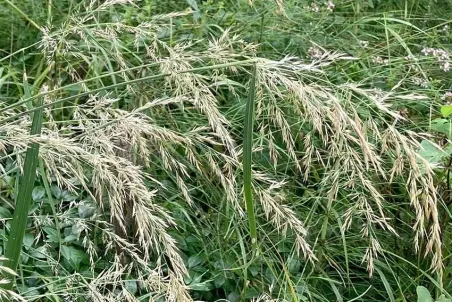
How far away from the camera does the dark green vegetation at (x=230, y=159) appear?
4.27 ft

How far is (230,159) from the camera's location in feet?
4.85

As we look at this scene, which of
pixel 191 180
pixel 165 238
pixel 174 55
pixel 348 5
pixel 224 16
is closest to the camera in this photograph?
pixel 165 238

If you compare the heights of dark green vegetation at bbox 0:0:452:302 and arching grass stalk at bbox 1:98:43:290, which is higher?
arching grass stalk at bbox 1:98:43:290

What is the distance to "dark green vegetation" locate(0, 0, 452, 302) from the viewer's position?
130 cm

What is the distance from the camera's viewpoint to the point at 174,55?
4.57 feet

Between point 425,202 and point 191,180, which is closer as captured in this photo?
point 425,202

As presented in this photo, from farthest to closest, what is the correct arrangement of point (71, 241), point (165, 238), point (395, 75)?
point (395, 75), point (71, 241), point (165, 238)

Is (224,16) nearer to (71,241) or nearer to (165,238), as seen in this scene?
(71,241)

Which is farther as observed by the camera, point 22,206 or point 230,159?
point 230,159

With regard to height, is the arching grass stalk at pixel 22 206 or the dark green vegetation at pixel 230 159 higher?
the arching grass stalk at pixel 22 206

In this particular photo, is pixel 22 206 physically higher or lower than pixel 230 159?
higher

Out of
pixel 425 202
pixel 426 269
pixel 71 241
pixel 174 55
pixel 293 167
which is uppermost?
pixel 174 55

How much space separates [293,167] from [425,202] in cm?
71

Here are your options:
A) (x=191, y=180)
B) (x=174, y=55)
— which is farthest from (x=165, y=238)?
(x=191, y=180)
